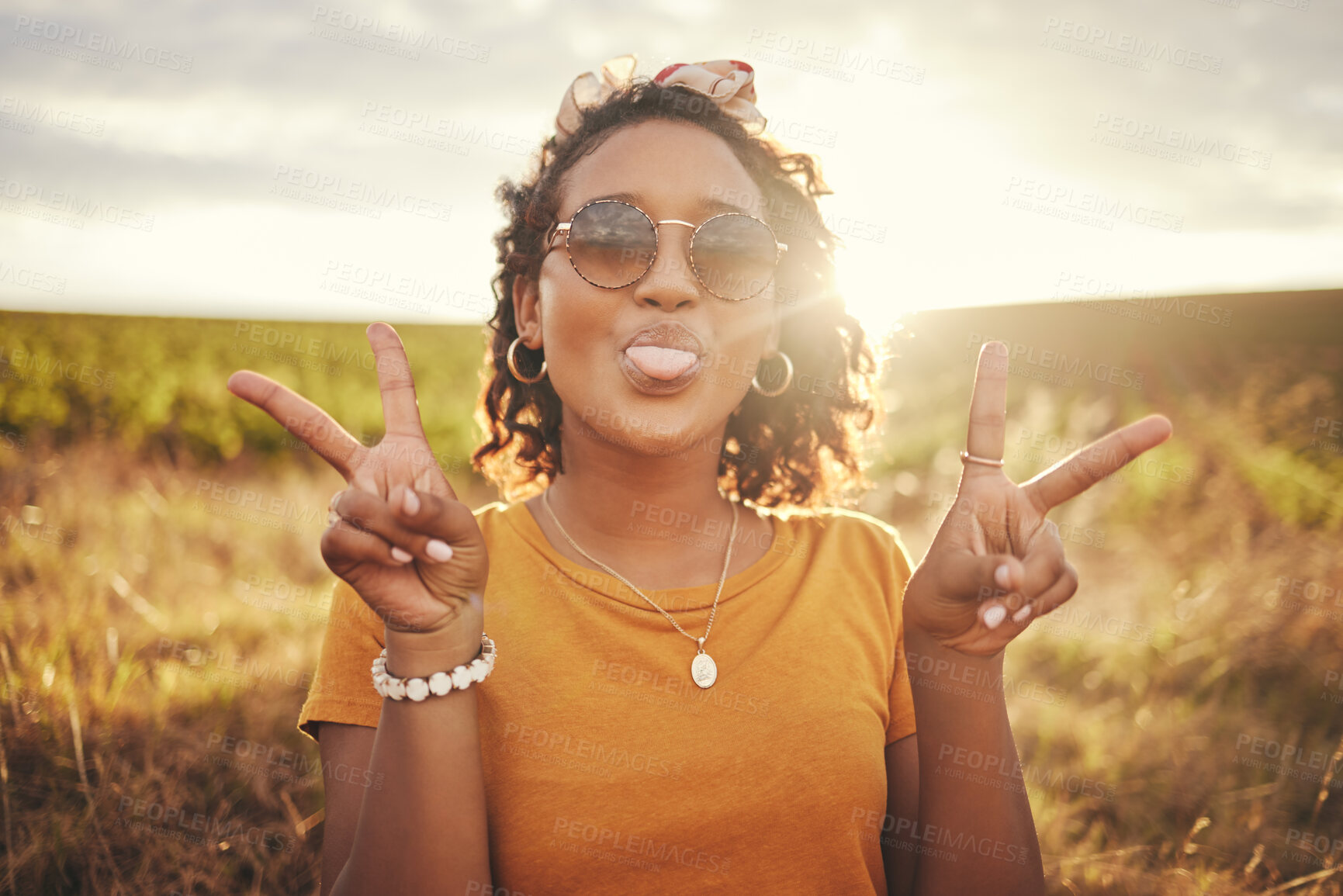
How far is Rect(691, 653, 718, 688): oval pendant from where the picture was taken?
6.41 ft

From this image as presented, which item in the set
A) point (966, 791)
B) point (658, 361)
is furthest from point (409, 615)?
point (966, 791)

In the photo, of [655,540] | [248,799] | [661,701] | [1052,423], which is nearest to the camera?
[661,701]

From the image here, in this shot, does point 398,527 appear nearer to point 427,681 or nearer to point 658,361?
point 427,681

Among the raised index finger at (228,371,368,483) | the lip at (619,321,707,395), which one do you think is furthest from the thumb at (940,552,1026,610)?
the raised index finger at (228,371,368,483)

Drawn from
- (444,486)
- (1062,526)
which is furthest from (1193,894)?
(1062,526)

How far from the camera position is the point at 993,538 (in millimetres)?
1697

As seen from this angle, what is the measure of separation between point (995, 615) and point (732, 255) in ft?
3.64

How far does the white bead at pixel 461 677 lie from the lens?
5.39ft

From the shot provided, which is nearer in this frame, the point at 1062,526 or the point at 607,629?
the point at 607,629

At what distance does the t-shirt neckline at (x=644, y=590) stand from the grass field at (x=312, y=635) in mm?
1108

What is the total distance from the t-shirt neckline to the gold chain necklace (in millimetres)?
12

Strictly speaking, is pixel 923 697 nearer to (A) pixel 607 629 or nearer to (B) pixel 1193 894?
(A) pixel 607 629

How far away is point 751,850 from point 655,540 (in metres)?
0.84

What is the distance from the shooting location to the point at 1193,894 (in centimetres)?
296
